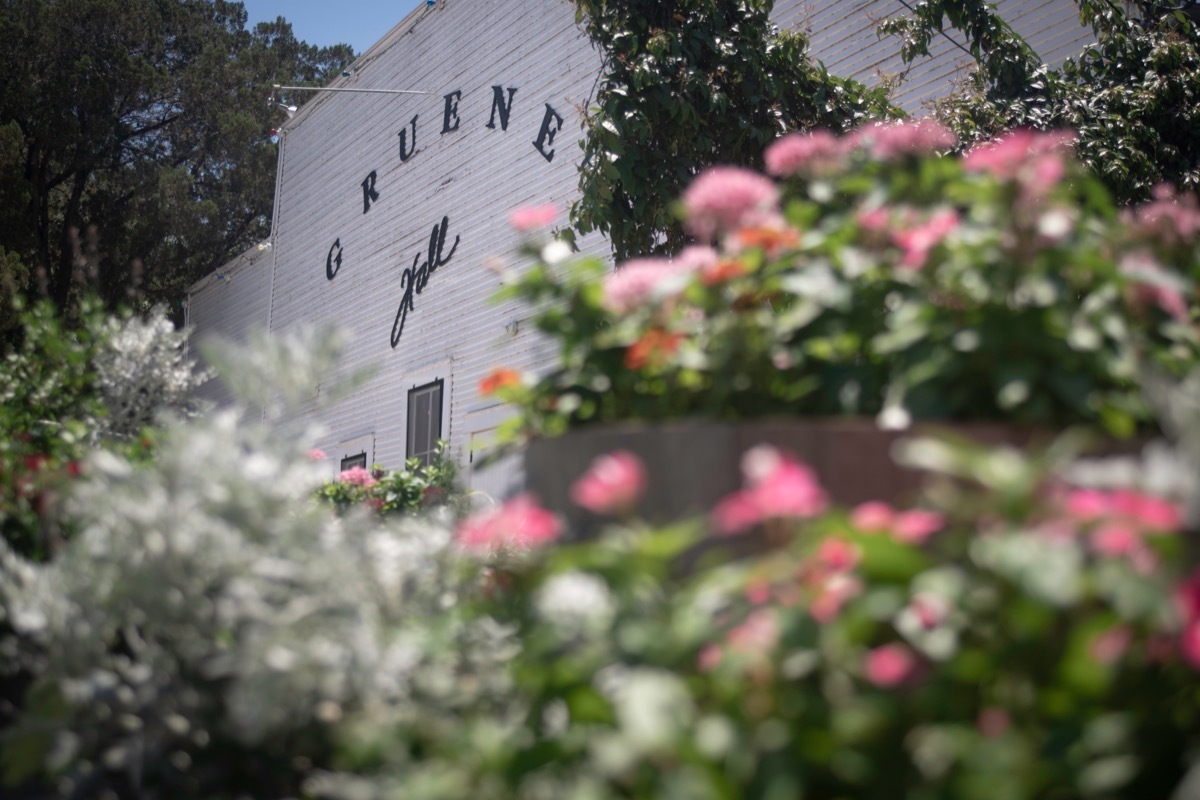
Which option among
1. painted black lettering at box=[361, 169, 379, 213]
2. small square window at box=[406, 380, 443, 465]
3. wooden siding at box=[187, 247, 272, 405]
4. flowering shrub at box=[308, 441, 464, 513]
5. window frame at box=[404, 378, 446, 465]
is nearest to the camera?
flowering shrub at box=[308, 441, 464, 513]

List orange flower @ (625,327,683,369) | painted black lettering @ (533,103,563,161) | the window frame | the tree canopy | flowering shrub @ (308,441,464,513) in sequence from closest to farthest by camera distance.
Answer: orange flower @ (625,327,683,369)
flowering shrub @ (308,441,464,513)
painted black lettering @ (533,103,563,161)
the window frame
the tree canopy

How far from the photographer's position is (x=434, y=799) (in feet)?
4.29

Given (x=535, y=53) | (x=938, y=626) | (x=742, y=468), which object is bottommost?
(x=938, y=626)

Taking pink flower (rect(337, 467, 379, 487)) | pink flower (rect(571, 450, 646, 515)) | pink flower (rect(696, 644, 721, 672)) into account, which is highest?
pink flower (rect(337, 467, 379, 487))

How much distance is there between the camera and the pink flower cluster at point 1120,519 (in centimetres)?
121

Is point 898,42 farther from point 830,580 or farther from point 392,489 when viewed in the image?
point 830,580

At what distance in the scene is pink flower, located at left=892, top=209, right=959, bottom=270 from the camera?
1992 millimetres

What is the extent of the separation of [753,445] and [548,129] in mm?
10026

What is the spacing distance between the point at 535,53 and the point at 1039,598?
11.4 metres

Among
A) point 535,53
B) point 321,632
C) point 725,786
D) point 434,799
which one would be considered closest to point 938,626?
point 725,786

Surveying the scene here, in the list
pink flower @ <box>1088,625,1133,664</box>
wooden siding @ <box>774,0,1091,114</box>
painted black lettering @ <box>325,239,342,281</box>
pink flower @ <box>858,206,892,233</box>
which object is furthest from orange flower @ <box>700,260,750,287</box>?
painted black lettering @ <box>325,239,342,281</box>

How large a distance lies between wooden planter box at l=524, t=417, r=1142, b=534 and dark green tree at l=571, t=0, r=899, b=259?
5.38 meters

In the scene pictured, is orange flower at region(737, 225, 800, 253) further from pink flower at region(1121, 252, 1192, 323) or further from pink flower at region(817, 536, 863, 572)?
pink flower at region(817, 536, 863, 572)

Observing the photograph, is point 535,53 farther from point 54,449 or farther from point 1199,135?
point 54,449
